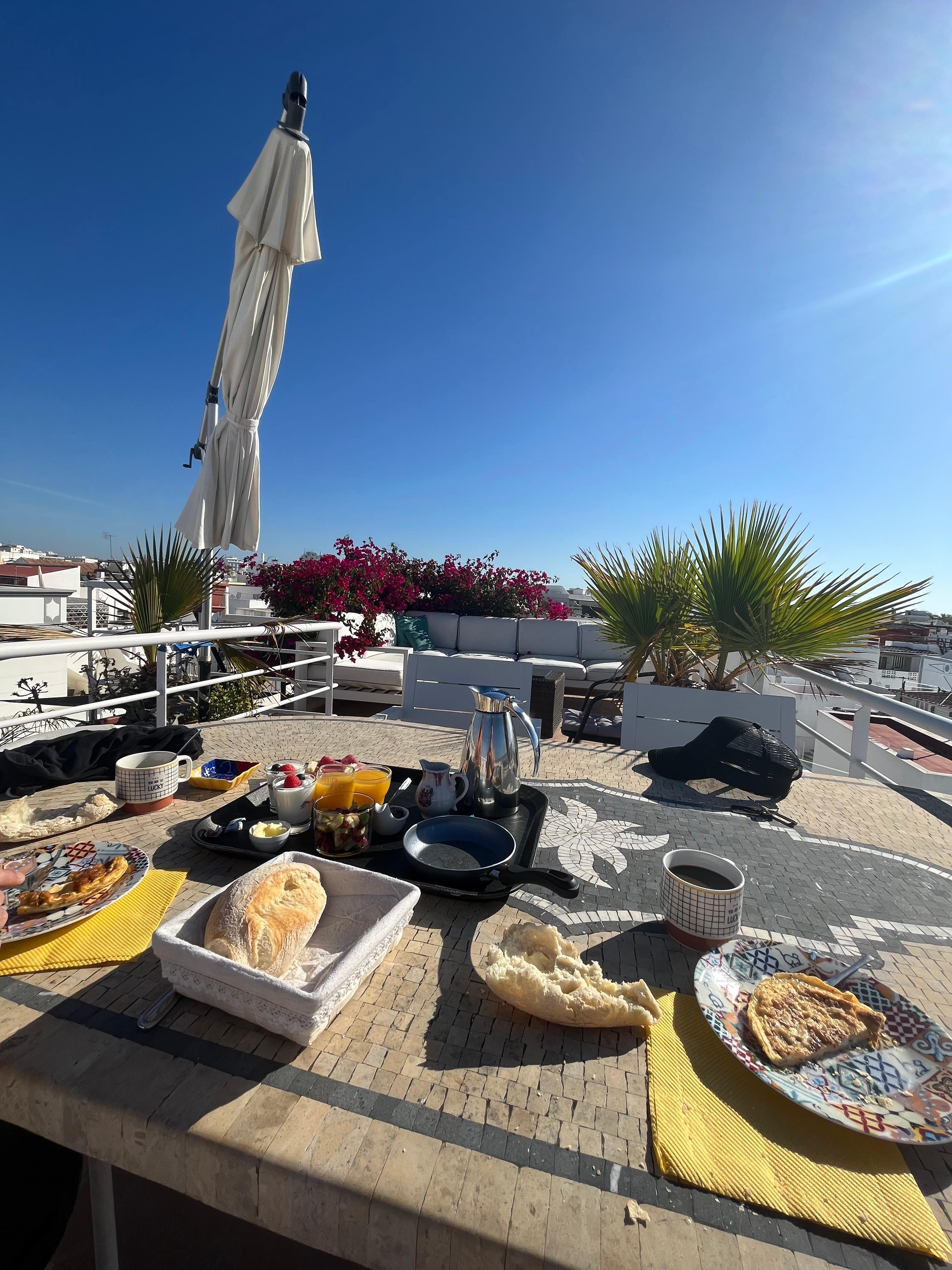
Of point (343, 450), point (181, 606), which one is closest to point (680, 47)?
point (181, 606)

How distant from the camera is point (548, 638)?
26.0 ft

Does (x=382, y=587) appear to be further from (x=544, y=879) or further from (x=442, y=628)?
(x=544, y=879)

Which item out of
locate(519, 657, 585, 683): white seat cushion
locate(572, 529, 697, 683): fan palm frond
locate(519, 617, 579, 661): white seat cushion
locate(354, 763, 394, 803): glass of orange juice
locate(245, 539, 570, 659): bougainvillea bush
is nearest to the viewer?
locate(354, 763, 394, 803): glass of orange juice

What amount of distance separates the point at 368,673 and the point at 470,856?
194 inches

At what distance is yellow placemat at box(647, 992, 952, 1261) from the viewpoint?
1.52 ft

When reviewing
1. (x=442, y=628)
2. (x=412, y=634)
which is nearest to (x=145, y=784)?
(x=412, y=634)

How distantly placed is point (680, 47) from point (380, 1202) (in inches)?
259

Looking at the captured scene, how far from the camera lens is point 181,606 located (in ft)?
12.0

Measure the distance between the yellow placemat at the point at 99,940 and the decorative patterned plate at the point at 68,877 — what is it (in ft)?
0.05

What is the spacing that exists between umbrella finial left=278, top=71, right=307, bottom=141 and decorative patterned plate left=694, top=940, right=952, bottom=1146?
4.21 m

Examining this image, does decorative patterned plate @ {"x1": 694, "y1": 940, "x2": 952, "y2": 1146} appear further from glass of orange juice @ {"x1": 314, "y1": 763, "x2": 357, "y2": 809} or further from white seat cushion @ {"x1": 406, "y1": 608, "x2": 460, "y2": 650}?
white seat cushion @ {"x1": 406, "y1": 608, "x2": 460, "y2": 650}

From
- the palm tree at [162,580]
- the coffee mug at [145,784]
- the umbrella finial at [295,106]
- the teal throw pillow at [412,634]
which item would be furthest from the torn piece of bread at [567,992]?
the teal throw pillow at [412,634]

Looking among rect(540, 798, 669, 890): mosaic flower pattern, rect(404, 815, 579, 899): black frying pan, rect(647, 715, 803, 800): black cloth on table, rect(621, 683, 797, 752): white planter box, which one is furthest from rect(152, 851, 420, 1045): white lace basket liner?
rect(621, 683, 797, 752): white planter box

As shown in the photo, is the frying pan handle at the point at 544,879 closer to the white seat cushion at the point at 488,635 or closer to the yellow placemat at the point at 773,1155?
the yellow placemat at the point at 773,1155
